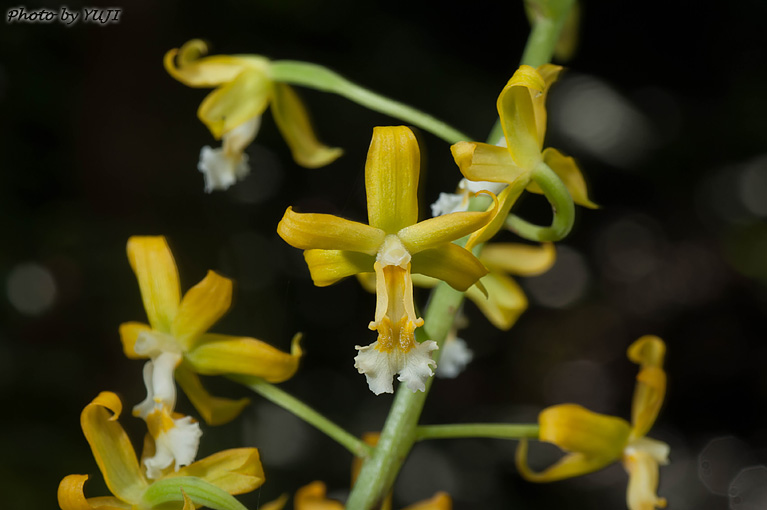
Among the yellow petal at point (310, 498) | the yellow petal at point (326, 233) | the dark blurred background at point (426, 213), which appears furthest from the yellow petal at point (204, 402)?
the dark blurred background at point (426, 213)

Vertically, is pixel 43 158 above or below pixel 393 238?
above

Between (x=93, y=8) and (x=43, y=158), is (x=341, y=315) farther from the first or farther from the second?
(x=93, y=8)

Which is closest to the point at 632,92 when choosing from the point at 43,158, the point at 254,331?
the point at 254,331

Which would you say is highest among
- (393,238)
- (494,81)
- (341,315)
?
(494,81)

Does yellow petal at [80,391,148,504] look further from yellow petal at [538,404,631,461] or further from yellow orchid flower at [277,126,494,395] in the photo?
yellow petal at [538,404,631,461]

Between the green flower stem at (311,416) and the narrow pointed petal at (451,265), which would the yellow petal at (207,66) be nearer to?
the green flower stem at (311,416)

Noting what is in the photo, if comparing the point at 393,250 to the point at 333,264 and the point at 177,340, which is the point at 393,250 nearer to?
the point at 333,264
